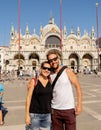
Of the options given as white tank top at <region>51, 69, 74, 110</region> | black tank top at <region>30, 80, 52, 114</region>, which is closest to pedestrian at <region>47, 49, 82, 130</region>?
white tank top at <region>51, 69, 74, 110</region>

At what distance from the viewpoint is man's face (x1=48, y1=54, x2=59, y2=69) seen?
4.12m

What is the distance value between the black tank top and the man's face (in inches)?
12.2

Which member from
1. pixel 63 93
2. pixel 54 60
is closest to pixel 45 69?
pixel 54 60

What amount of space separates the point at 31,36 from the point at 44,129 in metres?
69.4

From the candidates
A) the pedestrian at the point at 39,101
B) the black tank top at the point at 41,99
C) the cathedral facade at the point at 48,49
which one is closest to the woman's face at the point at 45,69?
the pedestrian at the point at 39,101

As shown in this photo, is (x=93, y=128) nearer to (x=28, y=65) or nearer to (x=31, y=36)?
(x=28, y=65)

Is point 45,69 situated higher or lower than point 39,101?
higher

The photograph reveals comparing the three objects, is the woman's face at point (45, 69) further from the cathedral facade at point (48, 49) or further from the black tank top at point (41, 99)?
the cathedral facade at point (48, 49)

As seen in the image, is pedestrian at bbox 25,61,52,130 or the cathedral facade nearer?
pedestrian at bbox 25,61,52,130

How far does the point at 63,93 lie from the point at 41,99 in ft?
1.22

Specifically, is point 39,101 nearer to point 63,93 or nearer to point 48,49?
point 63,93

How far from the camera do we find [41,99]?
160 inches

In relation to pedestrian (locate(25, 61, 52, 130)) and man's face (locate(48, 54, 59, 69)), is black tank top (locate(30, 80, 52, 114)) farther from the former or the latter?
man's face (locate(48, 54, 59, 69))

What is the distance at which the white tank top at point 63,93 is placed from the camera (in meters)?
4.04
